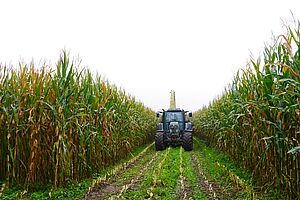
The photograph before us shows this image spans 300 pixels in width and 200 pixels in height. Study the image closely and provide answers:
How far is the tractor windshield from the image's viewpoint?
17.0 meters

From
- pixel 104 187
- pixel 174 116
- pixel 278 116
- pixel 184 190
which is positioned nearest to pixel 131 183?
pixel 104 187

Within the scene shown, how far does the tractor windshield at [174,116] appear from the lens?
55.9 ft

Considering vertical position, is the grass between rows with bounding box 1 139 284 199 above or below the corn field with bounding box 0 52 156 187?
below

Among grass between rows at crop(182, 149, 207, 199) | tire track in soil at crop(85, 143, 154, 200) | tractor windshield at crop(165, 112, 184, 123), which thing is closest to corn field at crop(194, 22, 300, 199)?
grass between rows at crop(182, 149, 207, 199)

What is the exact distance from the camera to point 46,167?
653 cm

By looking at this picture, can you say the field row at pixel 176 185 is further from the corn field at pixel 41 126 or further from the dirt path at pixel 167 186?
the corn field at pixel 41 126

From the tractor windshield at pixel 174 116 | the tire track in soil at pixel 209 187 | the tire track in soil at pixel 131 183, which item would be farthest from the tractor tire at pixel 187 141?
the tire track in soil at pixel 131 183

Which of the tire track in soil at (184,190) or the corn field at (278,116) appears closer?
the corn field at (278,116)

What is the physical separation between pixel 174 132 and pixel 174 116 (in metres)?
1.51

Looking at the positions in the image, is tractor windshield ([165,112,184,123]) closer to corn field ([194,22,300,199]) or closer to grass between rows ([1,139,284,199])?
grass between rows ([1,139,284,199])

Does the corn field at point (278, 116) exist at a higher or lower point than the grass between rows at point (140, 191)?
higher

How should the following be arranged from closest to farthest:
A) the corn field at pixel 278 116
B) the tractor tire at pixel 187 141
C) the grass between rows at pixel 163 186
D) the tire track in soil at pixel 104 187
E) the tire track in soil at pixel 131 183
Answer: the corn field at pixel 278 116 < the grass between rows at pixel 163 186 < the tire track in soil at pixel 131 183 < the tire track in soil at pixel 104 187 < the tractor tire at pixel 187 141

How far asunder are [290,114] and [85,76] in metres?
4.51

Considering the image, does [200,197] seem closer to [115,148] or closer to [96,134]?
[96,134]
